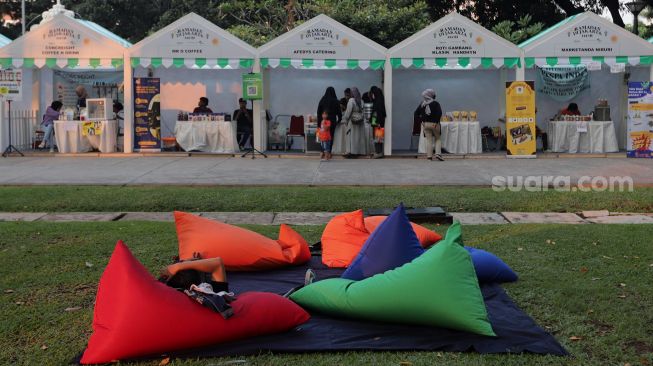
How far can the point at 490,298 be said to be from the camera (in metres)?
5.82

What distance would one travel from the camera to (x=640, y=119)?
17.7m

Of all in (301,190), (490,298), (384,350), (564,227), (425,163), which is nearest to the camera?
(384,350)

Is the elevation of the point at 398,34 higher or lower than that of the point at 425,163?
higher

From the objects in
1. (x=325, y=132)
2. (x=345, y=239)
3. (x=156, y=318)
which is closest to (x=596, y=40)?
(x=325, y=132)

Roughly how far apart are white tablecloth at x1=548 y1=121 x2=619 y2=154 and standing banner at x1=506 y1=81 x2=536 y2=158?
1.59 meters

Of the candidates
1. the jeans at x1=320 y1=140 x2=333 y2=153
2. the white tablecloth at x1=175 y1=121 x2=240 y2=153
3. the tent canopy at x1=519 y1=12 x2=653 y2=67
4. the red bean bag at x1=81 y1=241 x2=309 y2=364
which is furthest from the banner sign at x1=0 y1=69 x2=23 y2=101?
the red bean bag at x1=81 y1=241 x2=309 y2=364

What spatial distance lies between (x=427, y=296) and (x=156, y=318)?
68.1 inches

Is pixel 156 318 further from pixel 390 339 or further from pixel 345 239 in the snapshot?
pixel 345 239

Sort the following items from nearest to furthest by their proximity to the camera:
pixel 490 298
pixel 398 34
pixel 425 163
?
pixel 490 298 → pixel 425 163 → pixel 398 34

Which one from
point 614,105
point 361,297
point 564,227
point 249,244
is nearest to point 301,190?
point 564,227

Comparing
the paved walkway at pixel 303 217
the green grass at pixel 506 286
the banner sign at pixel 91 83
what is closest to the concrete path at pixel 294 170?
the paved walkway at pixel 303 217

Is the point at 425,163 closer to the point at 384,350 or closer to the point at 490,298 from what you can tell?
the point at 490,298

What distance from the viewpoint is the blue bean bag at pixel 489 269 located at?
6.26 metres

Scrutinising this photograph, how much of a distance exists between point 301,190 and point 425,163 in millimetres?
5479
